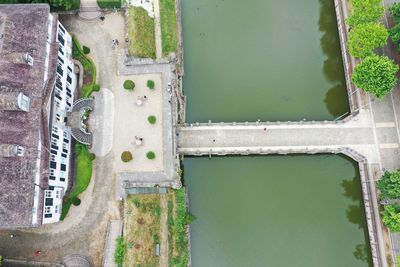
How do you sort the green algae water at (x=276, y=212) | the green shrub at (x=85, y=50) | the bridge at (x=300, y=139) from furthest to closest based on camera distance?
the green shrub at (x=85, y=50), the green algae water at (x=276, y=212), the bridge at (x=300, y=139)

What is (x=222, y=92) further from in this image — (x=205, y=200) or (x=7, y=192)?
(x=7, y=192)

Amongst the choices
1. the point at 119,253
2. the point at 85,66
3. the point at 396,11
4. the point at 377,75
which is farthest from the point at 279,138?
the point at 85,66

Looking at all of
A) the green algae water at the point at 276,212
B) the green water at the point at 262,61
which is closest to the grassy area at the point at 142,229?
the green algae water at the point at 276,212

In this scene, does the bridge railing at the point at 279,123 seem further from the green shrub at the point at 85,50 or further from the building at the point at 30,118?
the building at the point at 30,118

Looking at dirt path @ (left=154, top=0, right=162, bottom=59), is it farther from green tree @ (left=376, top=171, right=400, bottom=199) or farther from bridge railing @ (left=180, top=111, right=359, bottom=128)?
green tree @ (left=376, top=171, right=400, bottom=199)

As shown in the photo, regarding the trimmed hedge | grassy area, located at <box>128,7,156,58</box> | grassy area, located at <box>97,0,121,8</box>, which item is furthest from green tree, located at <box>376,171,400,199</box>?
grassy area, located at <box>97,0,121,8</box>

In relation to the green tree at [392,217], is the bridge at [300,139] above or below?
above
